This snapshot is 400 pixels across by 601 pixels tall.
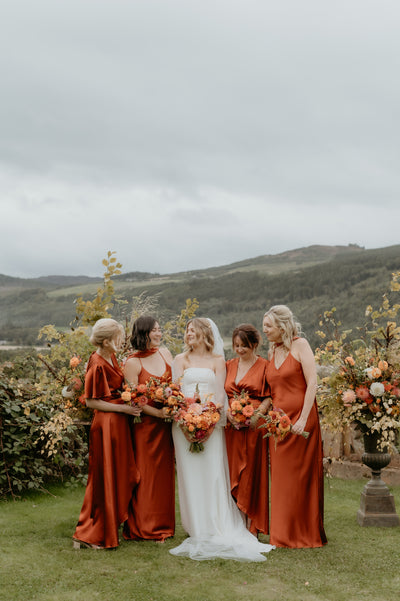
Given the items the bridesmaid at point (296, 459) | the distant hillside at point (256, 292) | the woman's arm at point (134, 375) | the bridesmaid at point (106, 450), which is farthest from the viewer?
the distant hillside at point (256, 292)

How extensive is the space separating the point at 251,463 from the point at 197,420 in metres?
0.86

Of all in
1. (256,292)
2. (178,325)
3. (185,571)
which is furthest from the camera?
(256,292)

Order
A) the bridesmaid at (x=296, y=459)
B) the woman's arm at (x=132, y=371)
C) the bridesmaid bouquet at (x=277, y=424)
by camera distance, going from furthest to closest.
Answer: the woman's arm at (x=132, y=371), the bridesmaid at (x=296, y=459), the bridesmaid bouquet at (x=277, y=424)

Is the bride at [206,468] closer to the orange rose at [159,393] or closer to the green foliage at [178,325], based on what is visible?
the orange rose at [159,393]

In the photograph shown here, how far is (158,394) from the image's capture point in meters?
6.05

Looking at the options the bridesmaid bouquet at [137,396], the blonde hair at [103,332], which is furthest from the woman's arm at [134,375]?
the blonde hair at [103,332]

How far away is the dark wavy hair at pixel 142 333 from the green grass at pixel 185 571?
203cm

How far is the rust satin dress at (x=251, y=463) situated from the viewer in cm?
635

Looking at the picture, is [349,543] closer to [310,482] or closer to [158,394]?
[310,482]

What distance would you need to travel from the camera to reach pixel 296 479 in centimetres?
618

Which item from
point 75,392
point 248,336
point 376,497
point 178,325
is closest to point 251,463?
point 248,336

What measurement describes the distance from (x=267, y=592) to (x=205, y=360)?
2.45 m

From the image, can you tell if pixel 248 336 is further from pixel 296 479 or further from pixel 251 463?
pixel 296 479

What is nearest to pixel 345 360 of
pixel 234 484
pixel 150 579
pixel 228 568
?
pixel 234 484
